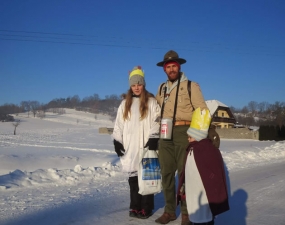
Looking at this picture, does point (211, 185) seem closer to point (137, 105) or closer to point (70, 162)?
point (137, 105)

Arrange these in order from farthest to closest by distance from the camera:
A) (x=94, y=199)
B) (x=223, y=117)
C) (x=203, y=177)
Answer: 1. (x=223, y=117)
2. (x=94, y=199)
3. (x=203, y=177)

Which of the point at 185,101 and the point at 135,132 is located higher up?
the point at 185,101

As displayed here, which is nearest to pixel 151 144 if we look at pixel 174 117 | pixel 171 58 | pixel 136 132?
pixel 136 132

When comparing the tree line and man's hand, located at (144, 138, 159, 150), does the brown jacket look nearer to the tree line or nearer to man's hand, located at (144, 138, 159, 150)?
man's hand, located at (144, 138, 159, 150)

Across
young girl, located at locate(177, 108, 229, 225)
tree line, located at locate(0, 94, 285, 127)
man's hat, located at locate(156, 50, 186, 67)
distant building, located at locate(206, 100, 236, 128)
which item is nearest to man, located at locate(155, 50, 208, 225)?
man's hat, located at locate(156, 50, 186, 67)

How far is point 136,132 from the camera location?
4.23 m

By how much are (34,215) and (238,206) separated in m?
3.12

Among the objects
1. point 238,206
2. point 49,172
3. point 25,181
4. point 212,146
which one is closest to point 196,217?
point 212,146

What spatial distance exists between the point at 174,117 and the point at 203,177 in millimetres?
1112

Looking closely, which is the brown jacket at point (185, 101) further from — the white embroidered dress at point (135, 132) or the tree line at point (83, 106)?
the tree line at point (83, 106)

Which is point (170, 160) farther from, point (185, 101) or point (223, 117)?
point (223, 117)

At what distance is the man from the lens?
13.5ft

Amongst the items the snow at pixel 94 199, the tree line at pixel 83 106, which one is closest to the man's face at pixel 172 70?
the snow at pixel 94 199

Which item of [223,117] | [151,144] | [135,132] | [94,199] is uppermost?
[223,117]
